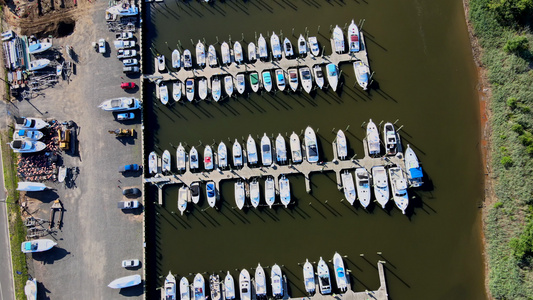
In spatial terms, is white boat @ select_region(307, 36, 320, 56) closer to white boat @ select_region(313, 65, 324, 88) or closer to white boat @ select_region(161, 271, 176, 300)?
white boat @ select_region(313, 65, 324, 88)

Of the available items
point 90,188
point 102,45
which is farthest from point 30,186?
point 102,45

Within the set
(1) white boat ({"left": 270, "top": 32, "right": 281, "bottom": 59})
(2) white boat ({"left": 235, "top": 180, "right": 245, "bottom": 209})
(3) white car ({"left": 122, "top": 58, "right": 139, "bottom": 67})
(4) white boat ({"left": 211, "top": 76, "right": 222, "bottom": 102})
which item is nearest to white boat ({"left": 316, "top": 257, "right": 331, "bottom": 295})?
(2) white boat ({"left": 235, "top": 180, "right": 245, "bottom": 209})

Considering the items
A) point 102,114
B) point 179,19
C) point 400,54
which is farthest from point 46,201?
point 400,54

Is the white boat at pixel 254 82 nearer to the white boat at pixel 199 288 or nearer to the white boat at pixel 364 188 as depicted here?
the white boat at pixel 364 188

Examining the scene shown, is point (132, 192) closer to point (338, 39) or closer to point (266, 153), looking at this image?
point (266, 153)

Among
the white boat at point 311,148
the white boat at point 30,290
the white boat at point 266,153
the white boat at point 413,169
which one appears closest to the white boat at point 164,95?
the white boat at point 266,153
